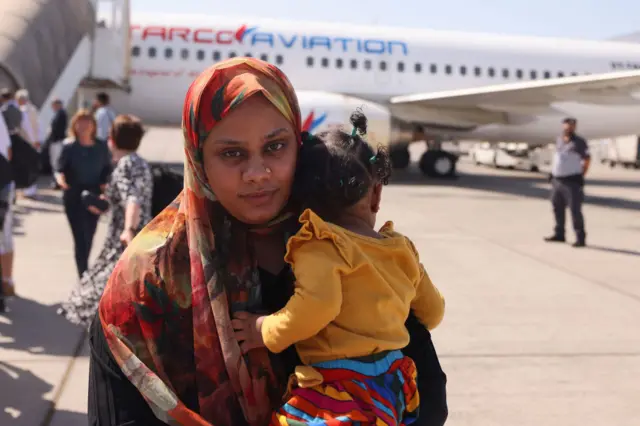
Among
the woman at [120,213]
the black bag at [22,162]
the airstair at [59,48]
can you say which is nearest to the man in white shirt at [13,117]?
the airstair at [59,48]

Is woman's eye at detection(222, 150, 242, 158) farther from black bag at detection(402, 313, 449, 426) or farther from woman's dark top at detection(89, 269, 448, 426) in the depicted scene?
black bag at detection(402, 313, 449, 426)

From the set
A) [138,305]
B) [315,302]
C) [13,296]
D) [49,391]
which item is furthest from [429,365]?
[13,296]

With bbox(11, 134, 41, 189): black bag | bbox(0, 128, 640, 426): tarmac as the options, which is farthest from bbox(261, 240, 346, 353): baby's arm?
bbox(11, 134, 41, 189): black bag

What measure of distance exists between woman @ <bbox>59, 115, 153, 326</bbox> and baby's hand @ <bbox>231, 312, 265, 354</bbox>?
282 cm

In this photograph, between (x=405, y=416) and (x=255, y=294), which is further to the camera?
(x=405, y=416)

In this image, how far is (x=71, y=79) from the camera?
1327 centimetres

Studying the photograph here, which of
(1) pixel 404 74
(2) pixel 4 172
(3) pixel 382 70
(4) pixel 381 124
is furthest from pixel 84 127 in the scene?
(1) pixel 404 74

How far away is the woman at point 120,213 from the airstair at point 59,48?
6.95m

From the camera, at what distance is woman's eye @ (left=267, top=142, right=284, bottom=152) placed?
149 cm

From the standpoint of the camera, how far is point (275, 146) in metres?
1.50

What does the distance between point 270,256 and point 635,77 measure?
39.5 ft

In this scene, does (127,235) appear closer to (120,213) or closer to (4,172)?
(120,213)

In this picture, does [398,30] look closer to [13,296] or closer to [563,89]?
[563,89]

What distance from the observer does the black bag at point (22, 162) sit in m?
5.16
